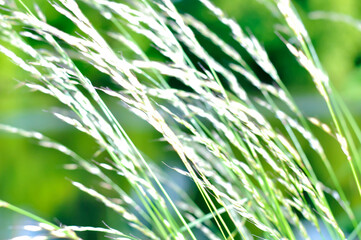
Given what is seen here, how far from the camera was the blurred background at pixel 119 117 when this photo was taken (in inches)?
78.0

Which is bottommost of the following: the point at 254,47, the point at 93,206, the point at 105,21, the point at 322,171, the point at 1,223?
the point at 1,223

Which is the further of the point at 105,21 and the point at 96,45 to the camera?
the point at 105,21

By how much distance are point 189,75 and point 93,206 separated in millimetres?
1845

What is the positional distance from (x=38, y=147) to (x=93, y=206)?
1.47 ft

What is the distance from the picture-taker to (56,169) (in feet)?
7.41

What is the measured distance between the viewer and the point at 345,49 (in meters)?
2.03

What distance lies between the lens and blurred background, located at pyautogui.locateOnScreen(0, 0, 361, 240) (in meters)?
1.98

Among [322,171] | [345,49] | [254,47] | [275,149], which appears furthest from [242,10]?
[275,149]

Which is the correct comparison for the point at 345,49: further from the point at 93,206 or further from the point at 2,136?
the point at 2,136

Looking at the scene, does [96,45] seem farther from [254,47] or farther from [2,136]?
[2,136]

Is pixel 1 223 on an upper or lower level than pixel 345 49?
lower

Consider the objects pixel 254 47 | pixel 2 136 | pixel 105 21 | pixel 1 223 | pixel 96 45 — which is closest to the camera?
pixel 96 45

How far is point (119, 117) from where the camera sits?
2.50 m

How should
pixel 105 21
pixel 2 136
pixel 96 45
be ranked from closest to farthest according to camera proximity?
pixel 96 45 → pixel 105 21 → pixel 2 136
